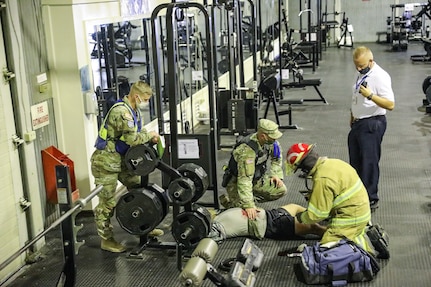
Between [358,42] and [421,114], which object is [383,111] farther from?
[358,42]

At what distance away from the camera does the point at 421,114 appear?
9586 millimetres

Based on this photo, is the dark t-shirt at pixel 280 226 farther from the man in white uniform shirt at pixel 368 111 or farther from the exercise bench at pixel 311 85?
the exercise bench at pixel 311 85

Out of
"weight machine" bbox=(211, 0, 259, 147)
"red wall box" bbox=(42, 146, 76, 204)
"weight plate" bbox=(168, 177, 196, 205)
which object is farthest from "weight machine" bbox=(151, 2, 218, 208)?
"weight machine" bbox=(211, 0, 259, 147)

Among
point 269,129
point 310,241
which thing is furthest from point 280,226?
point 269,129

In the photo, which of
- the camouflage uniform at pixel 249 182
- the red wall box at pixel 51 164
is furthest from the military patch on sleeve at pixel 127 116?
the camouflage uniform at pixel 249 182

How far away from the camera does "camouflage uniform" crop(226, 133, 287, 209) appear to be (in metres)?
4.87

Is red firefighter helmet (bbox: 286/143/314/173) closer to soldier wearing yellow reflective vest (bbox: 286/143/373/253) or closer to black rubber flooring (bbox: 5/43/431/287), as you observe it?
soldier wearing yellow reflective vest (bbox: 286/143/373/253)

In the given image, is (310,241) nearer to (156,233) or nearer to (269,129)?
(269,129)

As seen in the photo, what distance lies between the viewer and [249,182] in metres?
4.89

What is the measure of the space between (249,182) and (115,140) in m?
1.18

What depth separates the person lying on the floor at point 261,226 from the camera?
15.9 ft

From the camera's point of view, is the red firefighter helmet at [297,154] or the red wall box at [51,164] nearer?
the red firefighter helmet at [297,154]

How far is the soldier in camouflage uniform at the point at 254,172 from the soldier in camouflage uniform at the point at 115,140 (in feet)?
2.64

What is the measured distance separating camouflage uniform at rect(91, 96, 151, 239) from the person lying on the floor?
907mm
